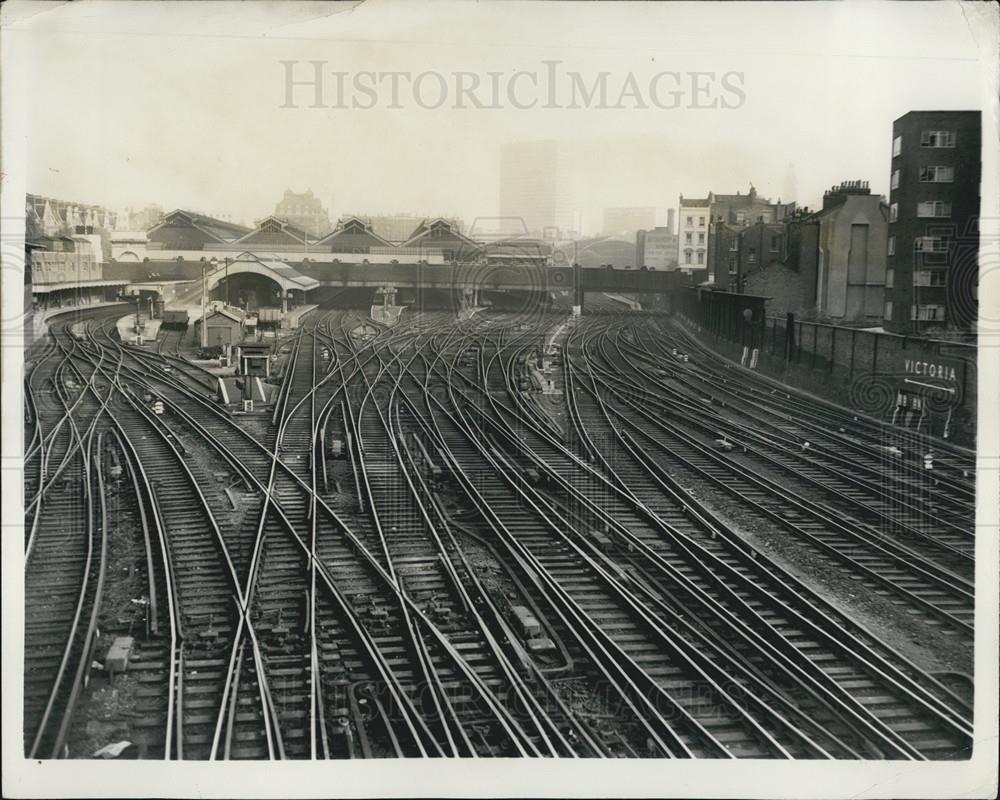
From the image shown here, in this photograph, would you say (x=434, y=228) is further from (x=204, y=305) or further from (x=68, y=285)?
(x=68, y=285)

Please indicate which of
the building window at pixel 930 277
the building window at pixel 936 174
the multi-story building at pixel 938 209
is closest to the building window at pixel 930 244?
the multi-story building at pixel 938 209

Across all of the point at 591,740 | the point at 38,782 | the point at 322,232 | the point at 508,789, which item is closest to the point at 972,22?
the point at 322,232

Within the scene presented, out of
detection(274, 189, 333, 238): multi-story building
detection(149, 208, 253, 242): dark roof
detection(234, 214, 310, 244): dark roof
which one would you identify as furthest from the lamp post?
detection(274, 189, 333, 238): multi-story building

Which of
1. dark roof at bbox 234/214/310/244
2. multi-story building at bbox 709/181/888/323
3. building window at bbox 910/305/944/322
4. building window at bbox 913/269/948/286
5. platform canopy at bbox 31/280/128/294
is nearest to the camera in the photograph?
platform canopy at bbox 31/280/128/294

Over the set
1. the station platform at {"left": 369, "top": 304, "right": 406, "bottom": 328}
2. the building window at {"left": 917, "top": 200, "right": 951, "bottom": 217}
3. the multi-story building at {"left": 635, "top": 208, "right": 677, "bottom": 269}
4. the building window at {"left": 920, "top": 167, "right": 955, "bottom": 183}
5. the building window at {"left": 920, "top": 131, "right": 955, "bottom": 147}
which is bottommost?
the station platform at {"left": 369, "top": 304, "right": 406, "bottom": 328}

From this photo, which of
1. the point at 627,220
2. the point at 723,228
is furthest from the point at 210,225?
the point at 723,228

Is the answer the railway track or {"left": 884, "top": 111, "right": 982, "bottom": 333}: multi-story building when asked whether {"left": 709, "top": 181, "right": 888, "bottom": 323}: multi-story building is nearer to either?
{"left": 884, "top": 111, "right": 982, "bottom": 333}: multi-story building

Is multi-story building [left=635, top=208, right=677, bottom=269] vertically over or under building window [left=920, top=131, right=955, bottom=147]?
under
